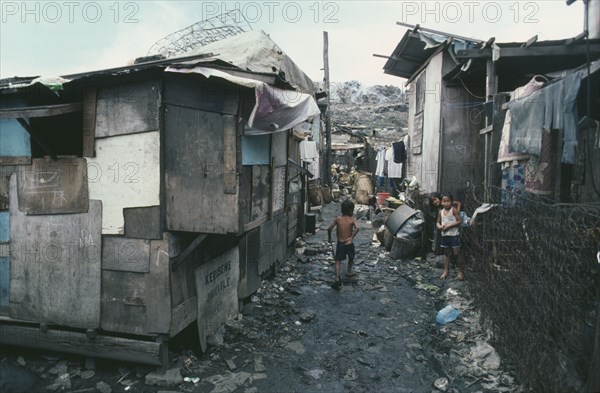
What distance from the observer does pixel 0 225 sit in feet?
15.8

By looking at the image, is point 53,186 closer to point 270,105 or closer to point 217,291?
point 217,291

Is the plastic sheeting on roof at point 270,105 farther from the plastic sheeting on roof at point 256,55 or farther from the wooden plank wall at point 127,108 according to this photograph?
the wooden plank wall at point 127,108

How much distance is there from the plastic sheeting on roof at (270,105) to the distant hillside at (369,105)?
992 inches

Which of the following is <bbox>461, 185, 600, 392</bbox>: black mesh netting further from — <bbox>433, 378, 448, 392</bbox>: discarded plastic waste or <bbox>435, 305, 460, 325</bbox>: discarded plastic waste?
<bbox>435, 305, 460, 325</bbox>: discarded plastic waste

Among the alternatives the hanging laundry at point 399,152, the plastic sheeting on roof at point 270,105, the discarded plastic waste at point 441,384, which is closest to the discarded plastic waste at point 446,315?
the discarded plastic waste at point 441,384

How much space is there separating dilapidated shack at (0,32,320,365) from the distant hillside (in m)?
26.2

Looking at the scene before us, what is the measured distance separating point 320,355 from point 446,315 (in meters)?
2.15

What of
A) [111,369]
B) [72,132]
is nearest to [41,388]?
[111,369]

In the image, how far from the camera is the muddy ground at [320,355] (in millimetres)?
4312

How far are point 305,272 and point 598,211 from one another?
608 centimetres

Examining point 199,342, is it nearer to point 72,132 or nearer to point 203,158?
point 203,158

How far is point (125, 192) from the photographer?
14.3 feet

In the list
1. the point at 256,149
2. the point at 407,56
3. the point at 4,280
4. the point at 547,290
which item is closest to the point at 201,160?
the point at 256,149

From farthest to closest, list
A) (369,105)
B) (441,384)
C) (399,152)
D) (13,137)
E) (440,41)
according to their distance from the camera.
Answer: (369,105), (399,152), (440,41), (13,137), (441,384)
